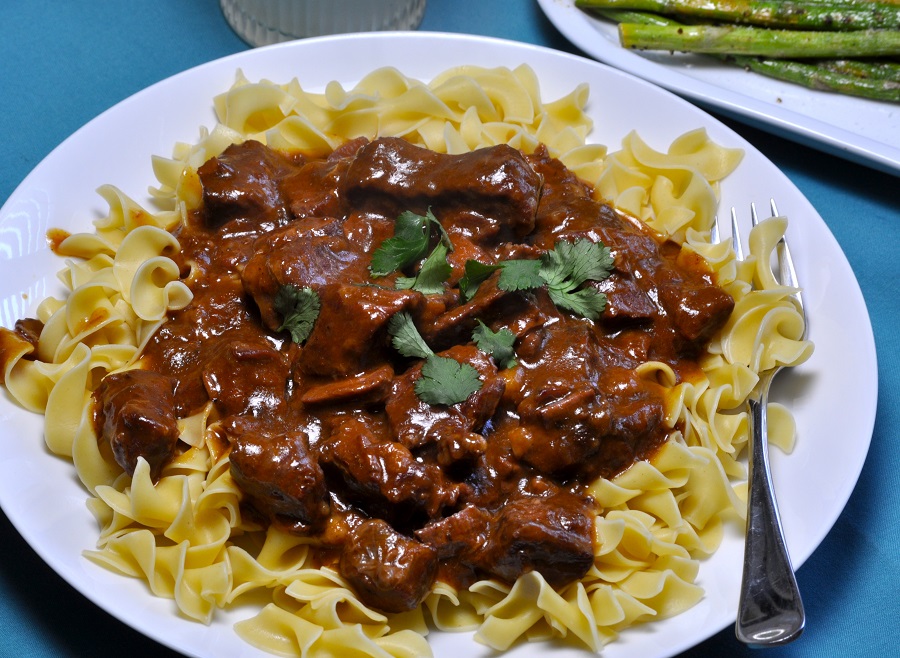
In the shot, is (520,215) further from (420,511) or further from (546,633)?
(546,633)

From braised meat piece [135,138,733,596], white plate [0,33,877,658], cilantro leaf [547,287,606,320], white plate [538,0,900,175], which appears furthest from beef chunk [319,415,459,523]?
white plate [538,0,900,175]

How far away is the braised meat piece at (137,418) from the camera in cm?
404

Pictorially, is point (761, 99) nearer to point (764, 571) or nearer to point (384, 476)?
point (764, 571)

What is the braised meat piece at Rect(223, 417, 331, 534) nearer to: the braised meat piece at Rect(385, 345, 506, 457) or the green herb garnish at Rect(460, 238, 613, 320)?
the braised meat piece at Rect(385, 345, 506, 457)

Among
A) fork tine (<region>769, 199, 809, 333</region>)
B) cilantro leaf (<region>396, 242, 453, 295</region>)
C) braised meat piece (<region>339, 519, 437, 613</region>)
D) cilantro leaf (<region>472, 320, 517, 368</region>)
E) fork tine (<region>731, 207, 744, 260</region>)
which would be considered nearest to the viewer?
braised meat piece (<region>339, 519, 437, 613</region>)

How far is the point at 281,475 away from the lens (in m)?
3.86

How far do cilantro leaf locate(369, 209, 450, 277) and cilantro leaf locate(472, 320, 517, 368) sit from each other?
0.52 metres

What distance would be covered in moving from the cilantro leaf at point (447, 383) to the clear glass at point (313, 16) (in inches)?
144

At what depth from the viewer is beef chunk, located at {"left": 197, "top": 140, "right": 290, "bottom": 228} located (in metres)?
5.01

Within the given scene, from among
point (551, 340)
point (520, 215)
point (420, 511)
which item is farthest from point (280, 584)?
point (520, 215)

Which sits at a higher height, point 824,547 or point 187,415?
point 187,415

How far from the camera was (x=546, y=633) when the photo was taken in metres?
3.90

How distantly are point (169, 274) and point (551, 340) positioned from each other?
85.6 inches

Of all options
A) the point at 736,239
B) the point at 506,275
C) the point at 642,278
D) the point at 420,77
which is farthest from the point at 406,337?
the point at 420,77
